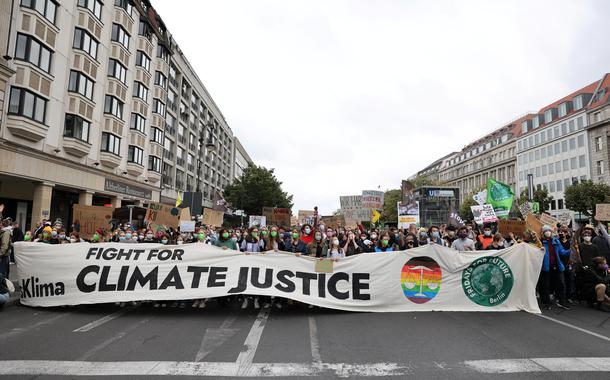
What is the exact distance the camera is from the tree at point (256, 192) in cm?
4603

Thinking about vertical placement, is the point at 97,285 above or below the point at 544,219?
below

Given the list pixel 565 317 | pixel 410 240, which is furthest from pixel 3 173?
pixel 565 317

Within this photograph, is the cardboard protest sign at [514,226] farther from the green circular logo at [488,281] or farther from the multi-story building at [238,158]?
the multi-story building at [238,158]

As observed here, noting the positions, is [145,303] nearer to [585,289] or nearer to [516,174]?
[585,289]

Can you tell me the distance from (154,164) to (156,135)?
9.02 ft

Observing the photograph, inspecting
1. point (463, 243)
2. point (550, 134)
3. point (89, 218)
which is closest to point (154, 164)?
point (89, 218)

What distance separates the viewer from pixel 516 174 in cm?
7944

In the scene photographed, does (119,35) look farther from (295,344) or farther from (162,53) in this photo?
(295,344)

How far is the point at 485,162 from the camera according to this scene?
9344 cm

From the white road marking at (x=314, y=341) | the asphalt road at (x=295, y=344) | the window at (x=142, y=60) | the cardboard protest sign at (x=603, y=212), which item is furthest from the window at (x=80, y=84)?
the cardboard protest sign at (x=603, y=212)

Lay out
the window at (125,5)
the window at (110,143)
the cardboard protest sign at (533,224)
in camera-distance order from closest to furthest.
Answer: the cardboard protest sign at (533,224), the window at (110,143), the window at (125,5)

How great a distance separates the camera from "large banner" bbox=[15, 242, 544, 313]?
7.46 meters

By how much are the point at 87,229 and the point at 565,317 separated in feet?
47.8

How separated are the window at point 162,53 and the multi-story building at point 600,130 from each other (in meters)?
58.0
